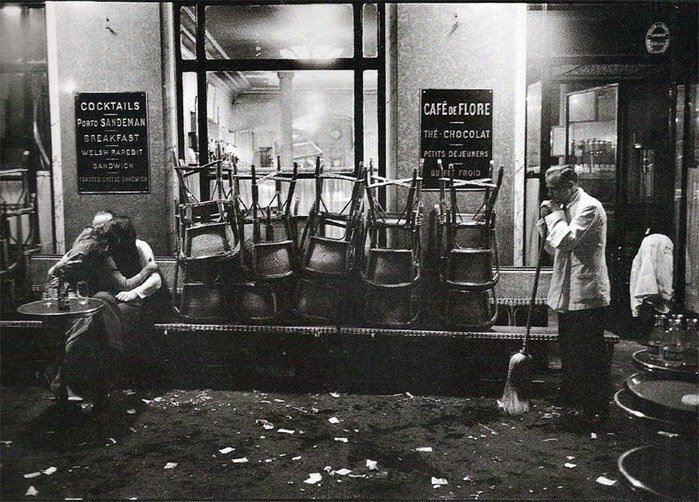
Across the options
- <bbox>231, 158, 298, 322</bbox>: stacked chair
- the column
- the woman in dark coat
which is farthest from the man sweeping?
the woman in dark coat

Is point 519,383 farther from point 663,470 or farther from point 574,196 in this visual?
point 574,196

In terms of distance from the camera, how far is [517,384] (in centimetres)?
639

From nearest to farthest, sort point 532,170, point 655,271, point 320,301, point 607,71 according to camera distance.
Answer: point 320,301, point 532,170, point 655,271, point 607,71

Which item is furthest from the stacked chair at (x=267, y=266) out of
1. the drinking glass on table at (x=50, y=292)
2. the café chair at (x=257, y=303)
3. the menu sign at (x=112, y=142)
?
the drinking glass on table at (x=50, y=292)

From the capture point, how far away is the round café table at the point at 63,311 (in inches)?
228

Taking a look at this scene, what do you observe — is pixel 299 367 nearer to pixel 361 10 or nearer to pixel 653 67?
pixel 361 10

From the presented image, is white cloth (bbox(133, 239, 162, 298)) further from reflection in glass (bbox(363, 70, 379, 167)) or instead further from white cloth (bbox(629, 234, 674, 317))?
white cloth (bbox(629, 234, 674, 317))

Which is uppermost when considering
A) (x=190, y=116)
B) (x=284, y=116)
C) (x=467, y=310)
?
(x=284, y=116)

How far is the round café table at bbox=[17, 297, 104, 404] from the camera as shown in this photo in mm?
5797

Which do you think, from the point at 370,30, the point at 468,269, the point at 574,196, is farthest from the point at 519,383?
the point at 370,30

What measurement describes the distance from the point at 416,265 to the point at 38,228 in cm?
512

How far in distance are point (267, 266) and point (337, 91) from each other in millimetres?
3025

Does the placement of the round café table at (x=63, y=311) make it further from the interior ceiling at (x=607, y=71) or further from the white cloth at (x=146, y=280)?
the interior ceiling at (x=607, y=71)

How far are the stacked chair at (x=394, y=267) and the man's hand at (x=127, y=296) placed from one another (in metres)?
2.57
